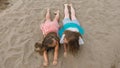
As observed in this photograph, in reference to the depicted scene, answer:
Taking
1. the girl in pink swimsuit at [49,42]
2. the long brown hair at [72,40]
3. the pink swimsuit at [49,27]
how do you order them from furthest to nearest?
1. the pink swimsuit at [49,27]
2. the girl in pink swimsuit at [49,42]
3. the long brown hair at [72,40]

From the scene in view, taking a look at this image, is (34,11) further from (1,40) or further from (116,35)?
(116,35)

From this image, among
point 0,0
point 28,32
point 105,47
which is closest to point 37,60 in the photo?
point 28,32

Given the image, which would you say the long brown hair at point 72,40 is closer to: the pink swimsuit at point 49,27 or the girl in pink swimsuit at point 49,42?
the girl in pink swimsuit at point 49,42

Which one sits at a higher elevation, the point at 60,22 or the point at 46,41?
the point at 46,41

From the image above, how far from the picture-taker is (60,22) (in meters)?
7.78

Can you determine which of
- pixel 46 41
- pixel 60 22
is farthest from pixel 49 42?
pixel 60 22

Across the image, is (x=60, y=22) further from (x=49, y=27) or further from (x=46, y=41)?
(x=46, y=41)

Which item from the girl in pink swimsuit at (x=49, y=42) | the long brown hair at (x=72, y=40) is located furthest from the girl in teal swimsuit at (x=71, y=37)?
the girl in pink swimsuit at (x=49, y=42)

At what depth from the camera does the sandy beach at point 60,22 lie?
6.23 meters

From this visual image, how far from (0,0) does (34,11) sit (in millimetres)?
1612

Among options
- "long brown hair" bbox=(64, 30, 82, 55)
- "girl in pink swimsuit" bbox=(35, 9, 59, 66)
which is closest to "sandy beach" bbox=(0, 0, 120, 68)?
"girl in pink swimsuit" bbox=(35, 9, 59, 66)

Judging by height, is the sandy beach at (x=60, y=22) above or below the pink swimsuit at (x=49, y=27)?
below

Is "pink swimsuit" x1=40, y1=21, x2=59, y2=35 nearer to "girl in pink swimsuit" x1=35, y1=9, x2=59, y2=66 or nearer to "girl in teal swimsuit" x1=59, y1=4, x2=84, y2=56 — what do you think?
"girl in pink swimsuit" x1=35, y1=9, x2=59, y2=66

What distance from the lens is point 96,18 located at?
7.85m
